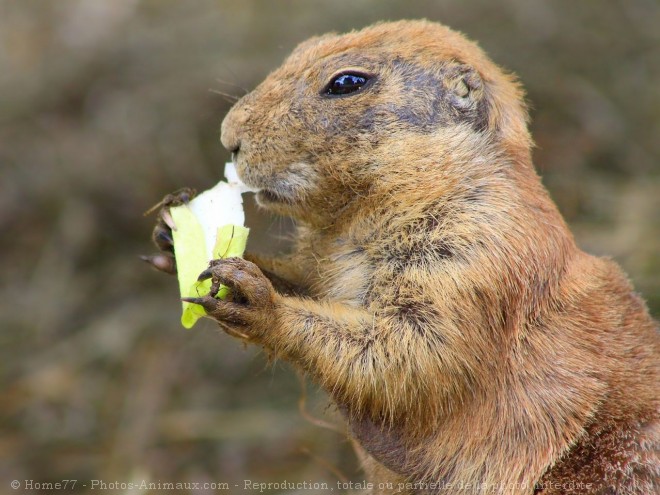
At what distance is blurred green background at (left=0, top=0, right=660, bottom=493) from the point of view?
24.3ft

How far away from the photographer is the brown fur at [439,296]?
13.2 feet

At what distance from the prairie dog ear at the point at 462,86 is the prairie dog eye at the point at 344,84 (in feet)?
1.37

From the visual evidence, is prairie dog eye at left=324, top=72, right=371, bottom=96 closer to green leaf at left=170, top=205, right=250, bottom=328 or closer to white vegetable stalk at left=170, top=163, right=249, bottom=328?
→ white vegetable stalk at left=170, top=163, right=249, bottom=328

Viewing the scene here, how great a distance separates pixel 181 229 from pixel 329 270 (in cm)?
77

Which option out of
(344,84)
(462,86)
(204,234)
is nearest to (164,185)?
(204,234)

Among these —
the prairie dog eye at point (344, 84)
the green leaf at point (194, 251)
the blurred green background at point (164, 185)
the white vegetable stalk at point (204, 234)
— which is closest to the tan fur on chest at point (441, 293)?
the prairie dog eye at point (344, 84)

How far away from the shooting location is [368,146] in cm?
427

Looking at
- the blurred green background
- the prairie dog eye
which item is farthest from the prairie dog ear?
the blurred green background

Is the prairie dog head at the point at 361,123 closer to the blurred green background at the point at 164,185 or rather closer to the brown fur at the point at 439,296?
the brown fur at the point at 439,296

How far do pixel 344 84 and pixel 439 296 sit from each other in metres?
1.16

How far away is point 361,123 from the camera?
4281 millimetres

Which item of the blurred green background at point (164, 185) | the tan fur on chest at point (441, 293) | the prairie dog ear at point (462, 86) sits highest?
the prairie dog ear at point (462, 86)

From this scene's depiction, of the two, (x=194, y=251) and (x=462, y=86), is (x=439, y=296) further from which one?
(x=194, y=251)

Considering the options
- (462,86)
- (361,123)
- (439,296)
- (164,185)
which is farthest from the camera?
(164,185)
